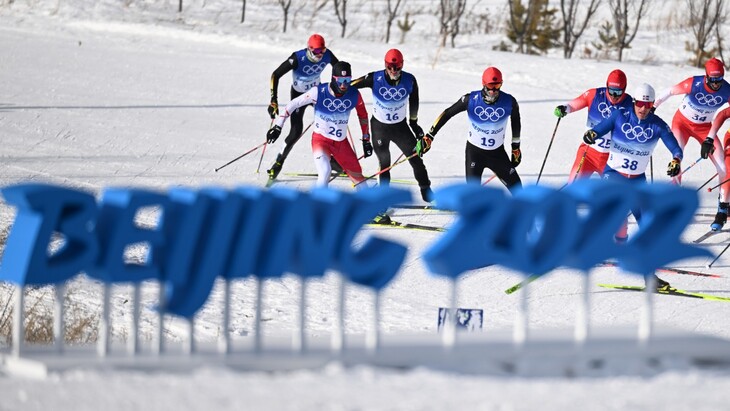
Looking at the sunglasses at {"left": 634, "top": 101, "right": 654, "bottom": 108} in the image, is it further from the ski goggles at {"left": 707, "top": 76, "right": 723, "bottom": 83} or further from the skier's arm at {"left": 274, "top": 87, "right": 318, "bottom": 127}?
the skier's arm at {"left": 274, "top": 87, "right": 318, "bottom": 127}

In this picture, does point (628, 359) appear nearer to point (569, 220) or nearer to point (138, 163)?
point (569, 220)

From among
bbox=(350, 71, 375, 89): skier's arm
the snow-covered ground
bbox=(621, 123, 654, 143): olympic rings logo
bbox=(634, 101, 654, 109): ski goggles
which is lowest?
the snow-covered ground

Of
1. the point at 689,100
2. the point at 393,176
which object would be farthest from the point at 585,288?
the point at 393,176

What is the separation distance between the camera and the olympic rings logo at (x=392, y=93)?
14141 mm

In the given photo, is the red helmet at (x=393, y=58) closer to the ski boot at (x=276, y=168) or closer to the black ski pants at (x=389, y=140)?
the black ski pants at (x=389, y=140)

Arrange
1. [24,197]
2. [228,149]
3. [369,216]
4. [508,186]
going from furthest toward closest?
1. [228,149]
2. [508,186]
3. [369,216]
4. [24,197]

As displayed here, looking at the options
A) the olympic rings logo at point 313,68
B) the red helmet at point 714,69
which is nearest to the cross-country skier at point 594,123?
the red helmet at point 714,69

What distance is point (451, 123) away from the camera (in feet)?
65.2

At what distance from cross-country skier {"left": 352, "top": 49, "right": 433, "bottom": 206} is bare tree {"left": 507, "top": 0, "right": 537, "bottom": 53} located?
42.8ft

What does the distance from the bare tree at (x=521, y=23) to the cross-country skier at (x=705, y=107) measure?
12.2 meters

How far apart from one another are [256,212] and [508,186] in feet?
21.4

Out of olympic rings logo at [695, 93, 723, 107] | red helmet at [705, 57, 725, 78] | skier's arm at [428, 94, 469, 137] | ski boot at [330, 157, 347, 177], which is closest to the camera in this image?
skier's arm at [428, 94, 469, 137]

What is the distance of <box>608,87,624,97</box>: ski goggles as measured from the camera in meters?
13.2

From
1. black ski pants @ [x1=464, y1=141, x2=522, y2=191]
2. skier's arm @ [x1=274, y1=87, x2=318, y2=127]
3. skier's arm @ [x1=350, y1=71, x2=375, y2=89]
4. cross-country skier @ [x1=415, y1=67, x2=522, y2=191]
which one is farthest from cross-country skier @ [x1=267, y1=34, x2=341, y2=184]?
black ski pants @ [x1=464, y1=141, x2=522, y2=191]
